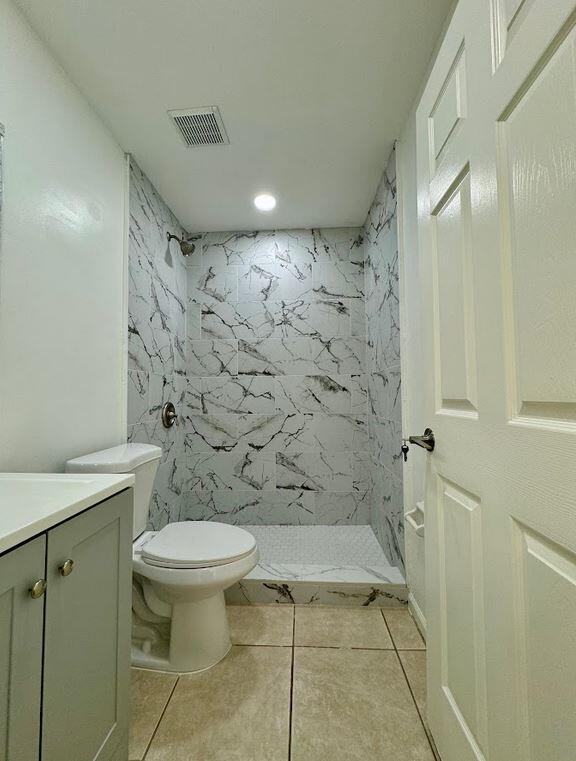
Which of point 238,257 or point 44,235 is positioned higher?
point 238,257

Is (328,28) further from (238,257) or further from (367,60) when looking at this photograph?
(238,257)

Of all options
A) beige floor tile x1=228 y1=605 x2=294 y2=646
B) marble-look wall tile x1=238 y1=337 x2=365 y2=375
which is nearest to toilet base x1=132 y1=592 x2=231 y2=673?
beige floor tile x1=228 y1=605 x2=294 y2=646

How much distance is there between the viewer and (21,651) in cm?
63

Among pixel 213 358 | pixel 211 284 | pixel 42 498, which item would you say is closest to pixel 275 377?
pixel 213 358

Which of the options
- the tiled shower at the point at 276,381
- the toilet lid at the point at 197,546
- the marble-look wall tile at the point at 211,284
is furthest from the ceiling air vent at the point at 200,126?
the toilet lid at the point at 197,546

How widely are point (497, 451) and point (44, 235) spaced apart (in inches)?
62.4

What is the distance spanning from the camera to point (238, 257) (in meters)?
2.84

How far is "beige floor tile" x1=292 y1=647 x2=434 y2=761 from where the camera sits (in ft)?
3.53

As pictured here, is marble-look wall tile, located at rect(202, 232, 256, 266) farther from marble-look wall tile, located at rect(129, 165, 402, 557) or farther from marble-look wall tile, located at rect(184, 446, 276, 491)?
marble-look wall tile, located at rect(184, 446, 276, 491)

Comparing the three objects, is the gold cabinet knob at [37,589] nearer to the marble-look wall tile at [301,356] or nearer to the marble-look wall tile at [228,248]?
the marble-look wall tile at [301,356]

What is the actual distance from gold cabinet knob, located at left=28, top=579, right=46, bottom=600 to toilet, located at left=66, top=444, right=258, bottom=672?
68 cm

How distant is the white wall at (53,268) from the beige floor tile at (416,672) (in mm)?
1563

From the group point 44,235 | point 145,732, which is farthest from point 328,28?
point 145,732

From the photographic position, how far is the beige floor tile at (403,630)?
1.54 meters
